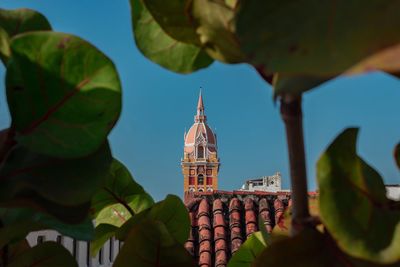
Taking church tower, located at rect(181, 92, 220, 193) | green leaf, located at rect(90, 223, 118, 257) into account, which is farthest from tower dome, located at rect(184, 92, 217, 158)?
green leaf, located at rect(90, 223, 118, 257)

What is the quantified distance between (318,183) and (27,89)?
0.47 feet

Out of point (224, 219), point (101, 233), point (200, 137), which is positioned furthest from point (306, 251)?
point (200, 137)

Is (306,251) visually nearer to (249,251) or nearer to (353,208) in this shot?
(353,208)

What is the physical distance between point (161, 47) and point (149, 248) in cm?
12

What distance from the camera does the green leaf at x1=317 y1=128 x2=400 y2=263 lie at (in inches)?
8.9

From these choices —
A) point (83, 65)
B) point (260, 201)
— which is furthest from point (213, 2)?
point (260, 201)

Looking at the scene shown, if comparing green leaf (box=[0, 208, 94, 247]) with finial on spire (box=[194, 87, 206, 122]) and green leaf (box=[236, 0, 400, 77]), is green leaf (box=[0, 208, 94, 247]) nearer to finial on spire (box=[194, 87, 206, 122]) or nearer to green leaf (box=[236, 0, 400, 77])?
green leaf (box=[236, 0, 400, 77])

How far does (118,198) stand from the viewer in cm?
45

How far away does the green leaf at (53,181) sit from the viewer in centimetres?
26

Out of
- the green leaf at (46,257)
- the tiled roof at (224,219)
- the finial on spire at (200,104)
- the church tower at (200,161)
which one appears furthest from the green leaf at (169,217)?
the finial on spire at (200,104)

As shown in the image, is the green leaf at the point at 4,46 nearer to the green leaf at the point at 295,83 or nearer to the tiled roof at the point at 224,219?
the green leaf at the point at 295,83

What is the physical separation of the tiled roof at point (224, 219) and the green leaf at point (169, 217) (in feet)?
11.2

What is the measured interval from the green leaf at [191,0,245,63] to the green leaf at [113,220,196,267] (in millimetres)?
109

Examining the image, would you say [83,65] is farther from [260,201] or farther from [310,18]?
[260,201]
